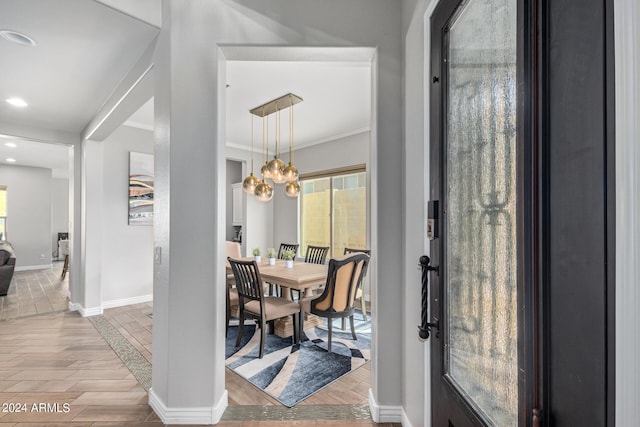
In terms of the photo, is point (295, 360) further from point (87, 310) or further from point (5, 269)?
point (5, 269)

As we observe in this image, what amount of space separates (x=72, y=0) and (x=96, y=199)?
9.92ft

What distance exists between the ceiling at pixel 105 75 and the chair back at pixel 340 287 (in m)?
1.66

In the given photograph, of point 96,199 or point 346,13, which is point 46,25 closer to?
point 346,13

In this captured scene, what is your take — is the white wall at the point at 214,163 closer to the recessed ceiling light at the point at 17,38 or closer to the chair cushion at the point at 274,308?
the chair cushion at the point at 274,308

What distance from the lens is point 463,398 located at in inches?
42.0

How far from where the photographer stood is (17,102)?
10.6 feet

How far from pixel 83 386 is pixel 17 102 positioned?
2987 mm

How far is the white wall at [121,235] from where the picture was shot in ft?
14.4

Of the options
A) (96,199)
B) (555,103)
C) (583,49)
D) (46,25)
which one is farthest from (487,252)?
(96,199)

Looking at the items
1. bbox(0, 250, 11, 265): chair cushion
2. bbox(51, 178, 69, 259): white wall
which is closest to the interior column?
bbox(0, 250, 11, 265): chair cushion

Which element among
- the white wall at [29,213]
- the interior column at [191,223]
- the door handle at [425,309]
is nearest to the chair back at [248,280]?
the interior column at [191,223]

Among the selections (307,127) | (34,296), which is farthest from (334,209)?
(34,296)

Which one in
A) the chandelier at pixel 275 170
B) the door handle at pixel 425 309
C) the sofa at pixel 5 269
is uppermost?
the chandelier at pixel 275 170

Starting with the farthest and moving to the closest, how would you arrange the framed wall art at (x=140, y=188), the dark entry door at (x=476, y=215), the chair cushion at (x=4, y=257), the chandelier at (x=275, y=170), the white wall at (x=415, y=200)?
the chair cushion at (x=4, y=257), the framed wall art at (x=140, y=188), the chandelier at (x=275, y=170), the white wall at (x=415, y=200), the dark entry door at (x=476, y=215)
